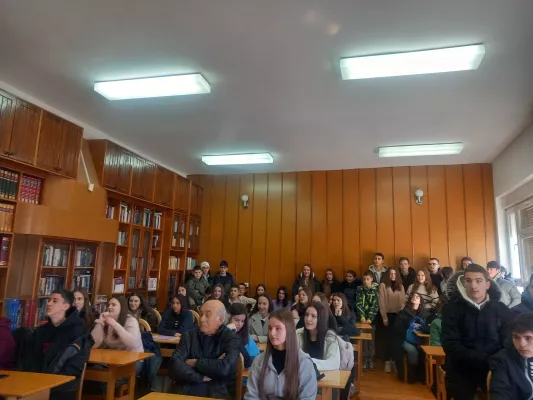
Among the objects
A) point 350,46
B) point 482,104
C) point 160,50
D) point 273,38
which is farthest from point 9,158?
point 482,104

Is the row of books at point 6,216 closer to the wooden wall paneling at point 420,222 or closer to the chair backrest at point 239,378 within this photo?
the chair backrest at point 239,378

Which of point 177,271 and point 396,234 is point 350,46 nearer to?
point 396,234

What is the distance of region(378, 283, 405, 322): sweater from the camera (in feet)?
21.8

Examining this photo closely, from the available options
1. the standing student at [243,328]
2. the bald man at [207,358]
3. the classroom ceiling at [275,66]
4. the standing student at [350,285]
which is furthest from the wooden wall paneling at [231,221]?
the bald man at [207,358]

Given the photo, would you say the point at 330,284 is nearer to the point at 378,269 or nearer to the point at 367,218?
the point at 378,269

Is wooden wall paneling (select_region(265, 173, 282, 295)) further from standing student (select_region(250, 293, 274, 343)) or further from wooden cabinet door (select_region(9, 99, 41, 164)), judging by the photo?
wooden cabinet door (select_region(9, 99, 41, 164))

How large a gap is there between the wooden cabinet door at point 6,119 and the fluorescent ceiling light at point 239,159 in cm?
348

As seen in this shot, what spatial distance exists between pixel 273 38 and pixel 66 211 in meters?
3.20

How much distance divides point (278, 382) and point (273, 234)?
19.8 ft

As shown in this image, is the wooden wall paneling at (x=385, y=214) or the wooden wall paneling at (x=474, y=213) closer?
the wooden wall paneling at (x=474, y=213)

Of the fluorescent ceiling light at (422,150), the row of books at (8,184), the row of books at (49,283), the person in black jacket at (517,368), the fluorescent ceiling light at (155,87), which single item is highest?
the fluorescent ceiling light at (422,150)

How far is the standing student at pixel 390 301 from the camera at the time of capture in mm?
6590

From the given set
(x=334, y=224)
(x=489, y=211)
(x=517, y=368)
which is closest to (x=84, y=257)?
(x=334, y=224)

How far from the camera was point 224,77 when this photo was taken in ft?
13.4
